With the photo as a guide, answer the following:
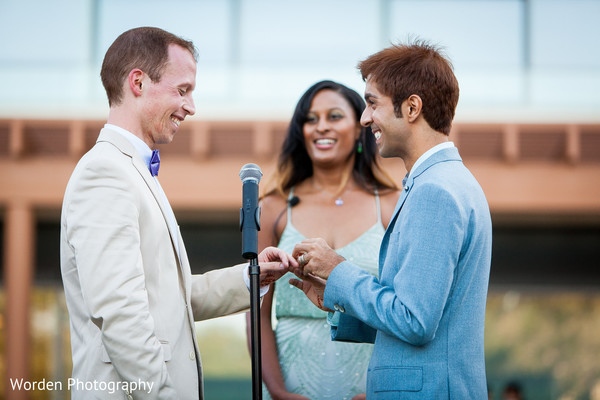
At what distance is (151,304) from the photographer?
238 centimetres

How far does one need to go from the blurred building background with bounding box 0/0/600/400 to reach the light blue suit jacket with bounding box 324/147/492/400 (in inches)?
343

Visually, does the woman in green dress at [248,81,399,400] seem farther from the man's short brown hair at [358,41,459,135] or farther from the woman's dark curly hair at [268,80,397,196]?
the man's short brown hair at [358,41,459,135]

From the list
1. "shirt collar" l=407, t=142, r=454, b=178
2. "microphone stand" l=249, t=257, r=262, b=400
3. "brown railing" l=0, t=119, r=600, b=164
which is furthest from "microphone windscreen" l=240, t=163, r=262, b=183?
"brown railing" l=0, t=119, r=600, b=164

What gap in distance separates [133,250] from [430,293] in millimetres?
884

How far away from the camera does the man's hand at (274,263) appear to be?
2.70m

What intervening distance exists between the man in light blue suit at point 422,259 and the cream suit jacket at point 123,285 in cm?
48

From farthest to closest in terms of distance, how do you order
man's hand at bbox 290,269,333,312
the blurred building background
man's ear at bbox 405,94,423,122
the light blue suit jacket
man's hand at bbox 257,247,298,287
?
the blurred building background → man's hand at bbox 257,247,298,287 → man's hand at bbox 290,269,333,312 → man's ear at bbox 405,94,423,122 → the light blue suit jacket

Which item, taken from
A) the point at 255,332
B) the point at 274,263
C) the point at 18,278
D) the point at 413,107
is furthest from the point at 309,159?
the point at 18,278

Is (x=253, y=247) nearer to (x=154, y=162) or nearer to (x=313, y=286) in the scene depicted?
(x=313, y=286)

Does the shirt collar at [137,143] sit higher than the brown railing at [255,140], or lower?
higher

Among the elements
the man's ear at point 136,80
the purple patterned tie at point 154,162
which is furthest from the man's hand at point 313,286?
the man's ear at point 136,80

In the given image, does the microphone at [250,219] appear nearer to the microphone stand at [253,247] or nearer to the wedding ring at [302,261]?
the microphone stand at [253,247]

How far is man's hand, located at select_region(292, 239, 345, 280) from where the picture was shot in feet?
7.94

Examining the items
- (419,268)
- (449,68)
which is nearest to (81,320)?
(419,268)
